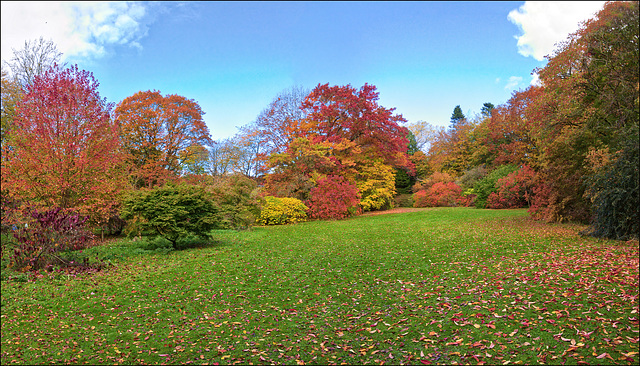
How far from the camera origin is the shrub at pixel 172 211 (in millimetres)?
8680

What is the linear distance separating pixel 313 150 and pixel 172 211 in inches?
409

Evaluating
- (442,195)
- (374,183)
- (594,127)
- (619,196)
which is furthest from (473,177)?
(619,196)

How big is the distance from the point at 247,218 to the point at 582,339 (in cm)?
1146

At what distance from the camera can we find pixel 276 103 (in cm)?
2470

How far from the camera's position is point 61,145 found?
7805mm

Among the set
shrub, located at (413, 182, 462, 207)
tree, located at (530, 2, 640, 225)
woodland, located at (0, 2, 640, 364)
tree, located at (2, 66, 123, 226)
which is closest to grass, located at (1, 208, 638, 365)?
woodland, located at (0, 2, 640, 364)

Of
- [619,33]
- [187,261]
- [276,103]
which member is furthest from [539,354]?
[276,103]

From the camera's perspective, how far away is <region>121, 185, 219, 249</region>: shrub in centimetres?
868

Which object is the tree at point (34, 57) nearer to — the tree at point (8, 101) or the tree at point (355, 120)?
the tree at point (8, 101)

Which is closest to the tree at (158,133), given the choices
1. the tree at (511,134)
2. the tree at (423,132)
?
the tree at (511,134)

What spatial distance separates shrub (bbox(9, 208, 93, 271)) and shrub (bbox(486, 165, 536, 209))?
1900 centimetres

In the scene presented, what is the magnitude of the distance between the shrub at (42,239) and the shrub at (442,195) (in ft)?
68.6

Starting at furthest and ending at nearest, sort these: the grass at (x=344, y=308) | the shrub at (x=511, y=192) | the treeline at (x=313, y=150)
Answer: the shrub at (x=511, y=192) → the treeline at (x=313, y=150) → the grass at (x=344, y=308)

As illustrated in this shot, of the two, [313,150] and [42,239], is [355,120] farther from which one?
[42,239]
